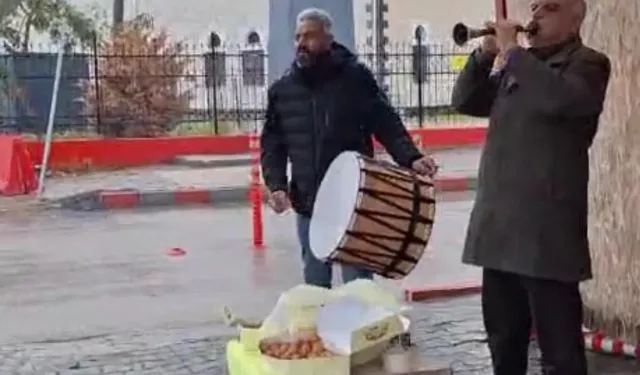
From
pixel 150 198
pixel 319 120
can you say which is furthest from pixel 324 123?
pixel 150 198

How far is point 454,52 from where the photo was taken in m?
17.9

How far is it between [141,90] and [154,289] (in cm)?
872

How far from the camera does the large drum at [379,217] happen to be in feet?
15.4

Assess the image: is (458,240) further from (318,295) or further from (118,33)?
(118,33)

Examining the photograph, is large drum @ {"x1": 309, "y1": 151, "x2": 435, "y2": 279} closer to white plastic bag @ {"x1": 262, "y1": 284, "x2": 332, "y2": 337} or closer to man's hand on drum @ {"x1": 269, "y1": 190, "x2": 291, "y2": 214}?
white plastic bag @ {"x1": 262, "y1": 284, "x2": 332, "y2": 337}

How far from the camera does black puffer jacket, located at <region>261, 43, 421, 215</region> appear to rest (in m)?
5.46

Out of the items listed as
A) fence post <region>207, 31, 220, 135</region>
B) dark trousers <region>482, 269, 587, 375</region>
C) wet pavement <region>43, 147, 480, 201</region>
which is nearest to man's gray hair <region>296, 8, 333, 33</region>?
dark trousers <region>482, 269, 587, 375</region>

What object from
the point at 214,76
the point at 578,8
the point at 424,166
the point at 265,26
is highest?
the point at 265,26

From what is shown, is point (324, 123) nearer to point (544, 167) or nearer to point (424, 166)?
point (424, 166)

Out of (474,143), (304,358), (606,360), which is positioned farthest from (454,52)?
(304,358)

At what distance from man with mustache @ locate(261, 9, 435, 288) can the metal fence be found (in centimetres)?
1048

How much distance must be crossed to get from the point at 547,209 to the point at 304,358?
1.09m

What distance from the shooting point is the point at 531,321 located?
178 inches

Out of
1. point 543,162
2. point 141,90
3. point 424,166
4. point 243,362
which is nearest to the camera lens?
point 543,162
